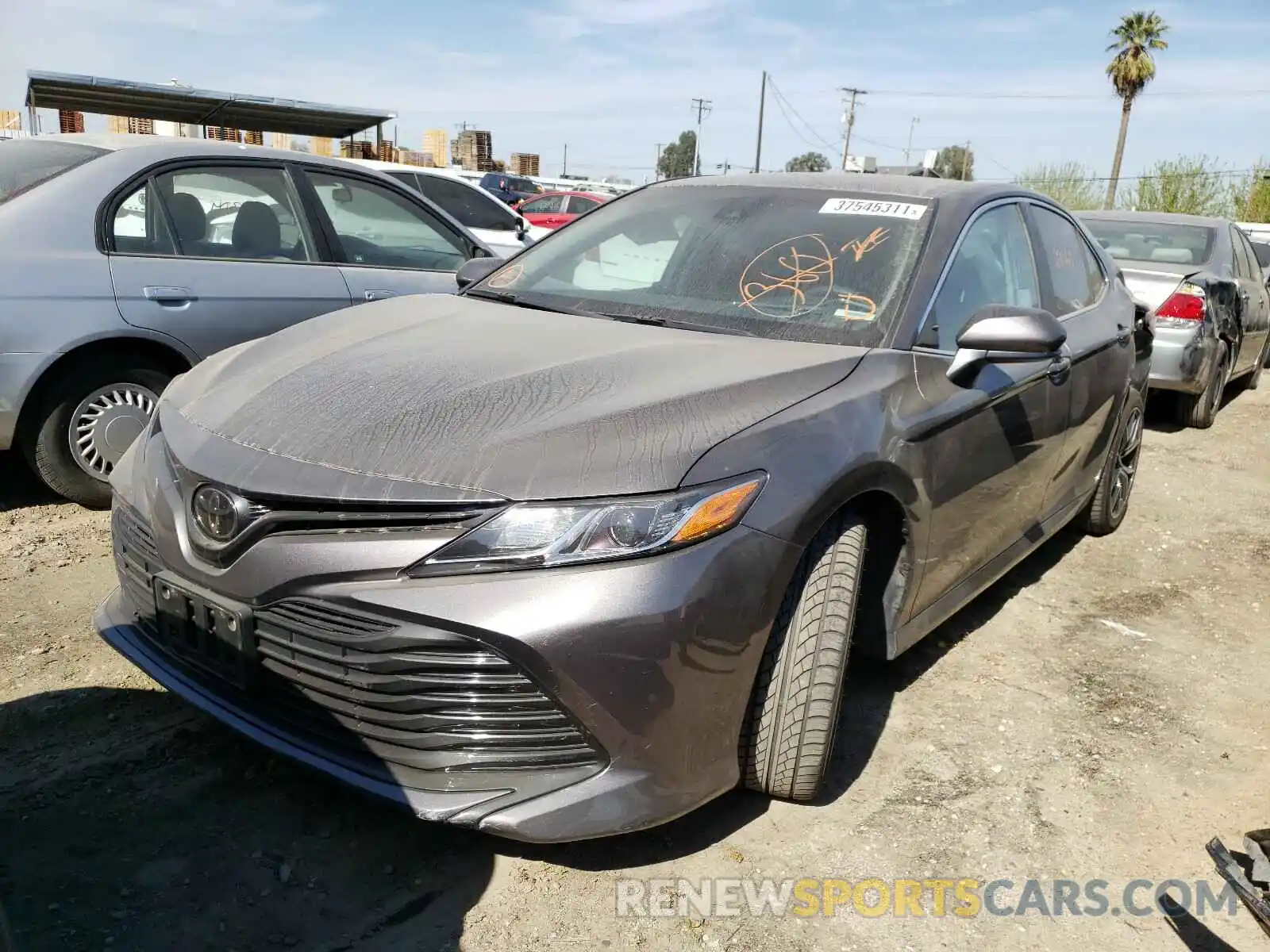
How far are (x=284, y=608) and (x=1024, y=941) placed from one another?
1725mm

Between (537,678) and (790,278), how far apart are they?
64.8 inches

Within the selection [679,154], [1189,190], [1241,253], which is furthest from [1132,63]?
[679,154]

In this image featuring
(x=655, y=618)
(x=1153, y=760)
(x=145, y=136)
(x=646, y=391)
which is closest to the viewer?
(x=655, y=618)

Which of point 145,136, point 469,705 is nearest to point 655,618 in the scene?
point 469,705

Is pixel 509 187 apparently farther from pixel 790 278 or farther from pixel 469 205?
pixel 790 278

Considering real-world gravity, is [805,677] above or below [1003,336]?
below

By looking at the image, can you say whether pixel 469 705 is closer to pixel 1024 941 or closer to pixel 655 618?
pixel 655 618

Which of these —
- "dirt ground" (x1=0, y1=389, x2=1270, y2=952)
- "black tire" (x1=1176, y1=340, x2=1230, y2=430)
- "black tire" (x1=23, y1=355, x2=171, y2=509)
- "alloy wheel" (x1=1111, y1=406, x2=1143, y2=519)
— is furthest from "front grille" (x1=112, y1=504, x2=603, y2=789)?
"black tire" (x1=1176, y1=340, x2=1230, y2=430)

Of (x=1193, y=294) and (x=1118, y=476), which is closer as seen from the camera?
(x=1118, y=476)

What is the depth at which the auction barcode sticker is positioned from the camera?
330 centimetres

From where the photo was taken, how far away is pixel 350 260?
5156 mm

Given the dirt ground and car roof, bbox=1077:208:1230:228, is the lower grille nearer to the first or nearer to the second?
the dirt ground

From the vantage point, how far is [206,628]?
230cm

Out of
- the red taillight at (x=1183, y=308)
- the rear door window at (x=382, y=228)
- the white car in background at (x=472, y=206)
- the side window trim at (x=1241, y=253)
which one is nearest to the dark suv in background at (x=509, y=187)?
the white car in background at (x=472, y=206)
